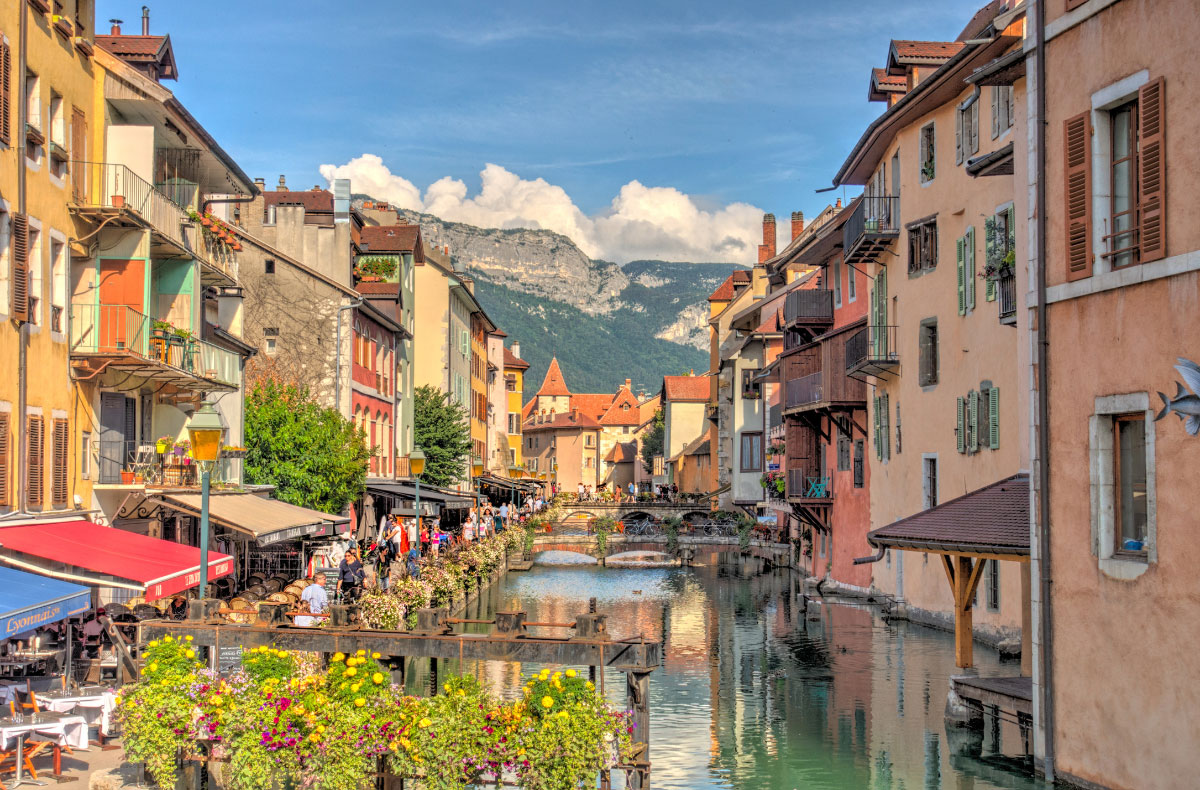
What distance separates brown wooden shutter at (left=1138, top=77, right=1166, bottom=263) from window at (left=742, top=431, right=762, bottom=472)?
5443 centimetres

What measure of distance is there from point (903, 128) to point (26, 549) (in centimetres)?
2296

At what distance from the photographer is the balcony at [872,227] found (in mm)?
33844

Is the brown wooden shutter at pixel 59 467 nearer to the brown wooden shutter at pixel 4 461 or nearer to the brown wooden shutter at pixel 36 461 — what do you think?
the brown wooden shutter at pixel 36 461

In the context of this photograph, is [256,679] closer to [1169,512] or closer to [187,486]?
[1169,512]

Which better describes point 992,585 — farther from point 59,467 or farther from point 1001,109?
point 59,467

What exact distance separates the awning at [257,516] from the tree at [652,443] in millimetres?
111589

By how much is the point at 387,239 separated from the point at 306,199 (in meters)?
3.67

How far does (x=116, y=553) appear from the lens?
62.1 feet

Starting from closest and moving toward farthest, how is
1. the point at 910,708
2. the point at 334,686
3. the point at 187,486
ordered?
the point at 334,686
the point at 910,708
the point at 187,486

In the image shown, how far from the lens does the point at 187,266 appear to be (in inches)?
1072

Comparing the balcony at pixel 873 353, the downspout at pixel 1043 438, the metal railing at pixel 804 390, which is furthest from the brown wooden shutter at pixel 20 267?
the metal railing at pixel 804 390

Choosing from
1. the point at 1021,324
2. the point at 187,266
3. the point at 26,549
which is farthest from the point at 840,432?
the point at 26,549

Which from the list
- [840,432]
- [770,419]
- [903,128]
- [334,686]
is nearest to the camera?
[334,686]

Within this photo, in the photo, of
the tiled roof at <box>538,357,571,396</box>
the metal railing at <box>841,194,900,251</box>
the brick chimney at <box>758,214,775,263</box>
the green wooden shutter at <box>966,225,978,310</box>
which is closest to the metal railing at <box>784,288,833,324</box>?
the metal railing at <box>841,194,900,251</box>
